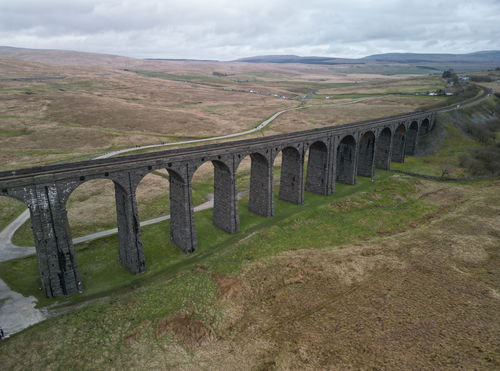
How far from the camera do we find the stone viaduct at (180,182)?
3092 centimetres

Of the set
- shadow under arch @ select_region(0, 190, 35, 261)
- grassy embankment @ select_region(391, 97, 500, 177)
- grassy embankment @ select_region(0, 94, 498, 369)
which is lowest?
grassy embankment @ select_region(0, 94, 498, 369)

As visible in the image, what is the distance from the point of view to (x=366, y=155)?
71062 millimetres

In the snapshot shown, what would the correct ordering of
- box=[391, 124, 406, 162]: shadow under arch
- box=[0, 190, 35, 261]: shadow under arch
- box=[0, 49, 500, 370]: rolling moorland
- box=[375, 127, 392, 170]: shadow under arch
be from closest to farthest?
box=[0, 49, 500, 370]: rolling moorland
box=[0, 190, 35, 261]: shadow under arch
box=[375, 127, 392, 170]: shadow under arch
box=[391, 124, 406, 162]: shadow under arch

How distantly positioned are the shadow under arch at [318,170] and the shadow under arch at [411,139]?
42.2m

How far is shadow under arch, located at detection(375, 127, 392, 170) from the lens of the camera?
246ft

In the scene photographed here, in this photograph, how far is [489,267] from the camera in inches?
1468

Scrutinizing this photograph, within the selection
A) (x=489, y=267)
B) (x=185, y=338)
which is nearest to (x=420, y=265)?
(x=489, y=267)

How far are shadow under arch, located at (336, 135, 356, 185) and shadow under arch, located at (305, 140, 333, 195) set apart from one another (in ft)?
21.9

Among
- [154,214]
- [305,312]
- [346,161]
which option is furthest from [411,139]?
[305,312]

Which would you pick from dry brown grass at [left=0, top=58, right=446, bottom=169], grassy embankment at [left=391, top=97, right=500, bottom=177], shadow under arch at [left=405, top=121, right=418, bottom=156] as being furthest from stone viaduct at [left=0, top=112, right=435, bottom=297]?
dry brown grass at [left=0, top=58, right=446, bottom=169]

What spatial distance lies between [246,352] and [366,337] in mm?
10700

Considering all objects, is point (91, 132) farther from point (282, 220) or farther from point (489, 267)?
point (489, 267)

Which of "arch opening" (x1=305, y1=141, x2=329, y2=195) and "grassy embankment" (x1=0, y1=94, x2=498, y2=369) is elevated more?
"arch opening" (x1=305, y1=141, x2=329, y2=195)

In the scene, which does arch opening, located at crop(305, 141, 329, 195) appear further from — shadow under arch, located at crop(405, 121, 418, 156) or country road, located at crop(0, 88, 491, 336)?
shadow under arch, located at crop(405, 121, 418, 156)
